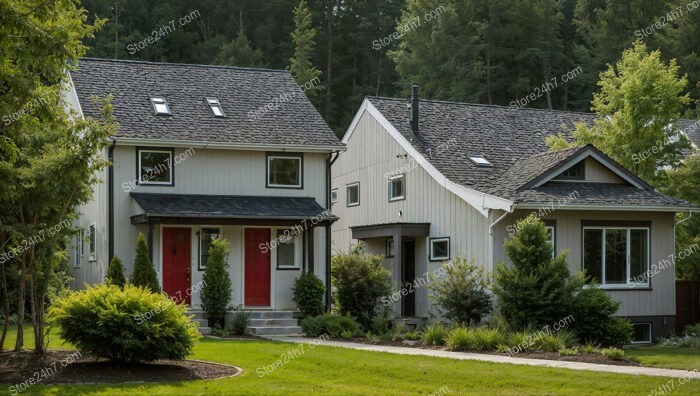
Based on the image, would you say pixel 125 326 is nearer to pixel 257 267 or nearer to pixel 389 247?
pixel 257 267

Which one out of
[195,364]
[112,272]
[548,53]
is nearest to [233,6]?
[548,53]

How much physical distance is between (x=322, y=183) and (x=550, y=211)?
6.93m

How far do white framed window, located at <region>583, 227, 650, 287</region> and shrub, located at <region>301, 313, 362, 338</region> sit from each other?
20.2 ft

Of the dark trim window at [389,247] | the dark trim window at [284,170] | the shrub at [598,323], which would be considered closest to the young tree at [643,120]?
the shrub at [598,323]

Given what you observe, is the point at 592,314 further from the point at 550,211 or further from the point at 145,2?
the point at 145,2

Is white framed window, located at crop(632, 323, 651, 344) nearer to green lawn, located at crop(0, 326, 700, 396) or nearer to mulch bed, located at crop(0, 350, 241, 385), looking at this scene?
green lawn, located at crop(0, 326, 700, 396)

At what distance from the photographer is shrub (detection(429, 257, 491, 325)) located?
2270 centimetres

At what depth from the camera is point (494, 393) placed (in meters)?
12.9

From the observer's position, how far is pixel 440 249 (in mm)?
26312

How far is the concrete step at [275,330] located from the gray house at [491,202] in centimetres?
369

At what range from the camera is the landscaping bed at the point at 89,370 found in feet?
45.3

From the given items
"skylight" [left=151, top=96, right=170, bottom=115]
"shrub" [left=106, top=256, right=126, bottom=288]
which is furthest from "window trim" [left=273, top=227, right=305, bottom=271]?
"shrub" [left=106, top=256, right=126, bottom=288]

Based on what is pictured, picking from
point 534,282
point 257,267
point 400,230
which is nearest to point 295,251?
point 257,267

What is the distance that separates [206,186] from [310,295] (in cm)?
421
